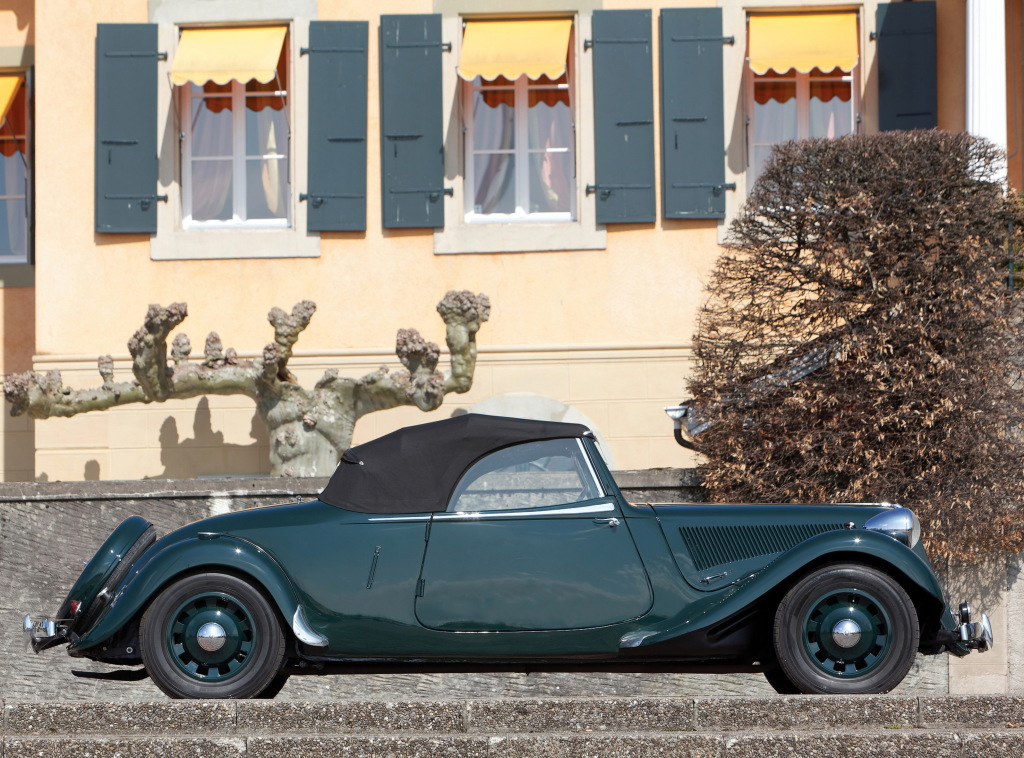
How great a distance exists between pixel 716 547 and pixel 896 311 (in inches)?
123

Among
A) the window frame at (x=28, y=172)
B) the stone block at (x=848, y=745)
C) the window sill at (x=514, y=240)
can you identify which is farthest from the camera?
the window frame at (x=28, y=172)

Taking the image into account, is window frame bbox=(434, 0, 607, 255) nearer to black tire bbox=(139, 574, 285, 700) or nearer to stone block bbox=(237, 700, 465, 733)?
black tire bbox=(139, 574, 285, 700)

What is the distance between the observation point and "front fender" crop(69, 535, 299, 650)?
585 centimetres

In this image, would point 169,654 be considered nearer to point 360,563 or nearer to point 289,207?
point 360,563

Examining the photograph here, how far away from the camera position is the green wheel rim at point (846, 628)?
5.82 meters

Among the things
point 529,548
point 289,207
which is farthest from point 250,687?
point 289,207

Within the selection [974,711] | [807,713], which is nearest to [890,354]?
A: [974,711]

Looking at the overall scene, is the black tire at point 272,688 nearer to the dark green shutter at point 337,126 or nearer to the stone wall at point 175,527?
the stone wall at point 175,527

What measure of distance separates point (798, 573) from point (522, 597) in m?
1.12

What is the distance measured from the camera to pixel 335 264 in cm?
1310

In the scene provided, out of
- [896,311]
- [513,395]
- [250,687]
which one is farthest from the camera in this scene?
[513,395]

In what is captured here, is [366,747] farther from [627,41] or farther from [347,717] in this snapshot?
[627,41]

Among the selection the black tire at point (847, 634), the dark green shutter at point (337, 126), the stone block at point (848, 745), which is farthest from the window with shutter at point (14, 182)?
the stone block at point (848, 745)

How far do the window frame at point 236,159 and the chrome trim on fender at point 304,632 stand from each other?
7.92 m
